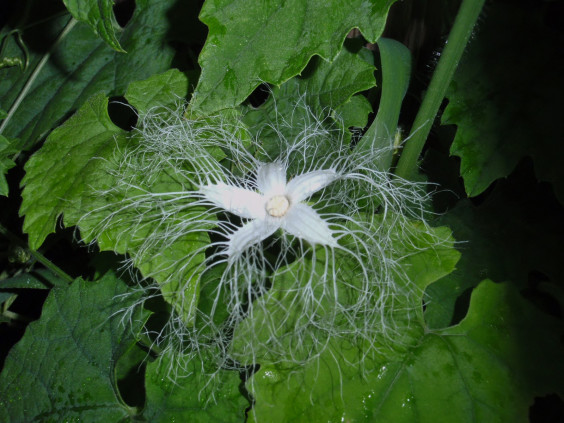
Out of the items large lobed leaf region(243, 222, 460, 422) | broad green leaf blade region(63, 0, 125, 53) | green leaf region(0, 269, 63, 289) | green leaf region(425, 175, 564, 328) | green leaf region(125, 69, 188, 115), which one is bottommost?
green leaf region(425, 175, 564, 328)

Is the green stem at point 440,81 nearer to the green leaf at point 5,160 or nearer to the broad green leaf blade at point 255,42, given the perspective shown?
the broad green leaf blade at point 255,42

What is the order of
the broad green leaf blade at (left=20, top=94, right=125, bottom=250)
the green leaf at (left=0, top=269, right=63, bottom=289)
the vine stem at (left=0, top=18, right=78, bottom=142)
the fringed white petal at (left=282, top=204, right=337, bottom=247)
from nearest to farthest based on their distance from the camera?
the fringed white petal at (left=282, top=204, right=337, bottom=247) < the broad green leaf blade at (left=20, top=94, right=125, bottom=250) < the green leaf at (left=0, top=269, right=63, bottom=289) < the vine stem at (left=0, top=18, right=78, bottom=142)

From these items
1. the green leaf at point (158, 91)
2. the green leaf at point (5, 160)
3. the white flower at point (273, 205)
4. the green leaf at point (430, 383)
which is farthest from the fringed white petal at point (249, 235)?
the green leaf at point (5, 160)

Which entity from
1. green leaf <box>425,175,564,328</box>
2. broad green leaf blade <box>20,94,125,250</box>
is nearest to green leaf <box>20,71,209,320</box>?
broad green leaf blade <box>20,94,125,250</box>

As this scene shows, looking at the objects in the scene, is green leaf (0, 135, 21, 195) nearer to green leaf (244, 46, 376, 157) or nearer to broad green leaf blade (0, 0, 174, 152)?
broad green leaf blade (0, 0, 174, 152)

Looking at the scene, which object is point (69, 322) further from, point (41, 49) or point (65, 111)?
point (41, 49)

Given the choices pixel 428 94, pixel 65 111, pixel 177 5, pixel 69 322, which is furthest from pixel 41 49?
pixel 428 94
